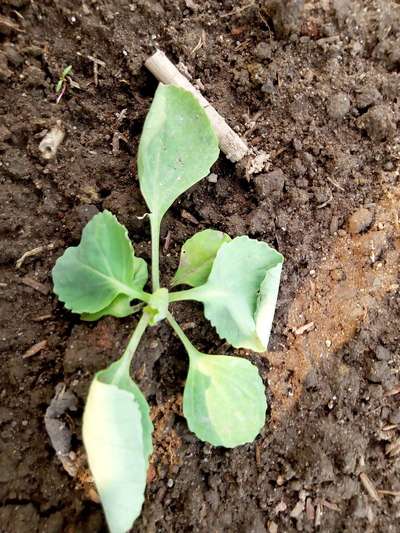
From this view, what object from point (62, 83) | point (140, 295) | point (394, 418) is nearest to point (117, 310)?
point (140, 295)

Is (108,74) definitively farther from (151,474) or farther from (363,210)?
(151,474)

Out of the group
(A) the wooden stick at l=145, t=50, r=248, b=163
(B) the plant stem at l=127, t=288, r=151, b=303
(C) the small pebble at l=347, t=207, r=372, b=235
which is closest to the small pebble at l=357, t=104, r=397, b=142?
(C) the small pebble at l=347, t=207, r=372, b=235

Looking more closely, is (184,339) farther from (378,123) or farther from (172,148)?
(378,123)

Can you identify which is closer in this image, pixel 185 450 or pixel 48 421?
pixel 48 421

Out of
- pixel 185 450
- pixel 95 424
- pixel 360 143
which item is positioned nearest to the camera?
pixel 95 424

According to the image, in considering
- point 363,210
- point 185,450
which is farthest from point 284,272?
point 185,450

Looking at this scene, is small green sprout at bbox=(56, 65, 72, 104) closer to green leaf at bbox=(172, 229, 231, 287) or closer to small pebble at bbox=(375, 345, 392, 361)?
green leaf at bbox=(172, 229, 231, 287)

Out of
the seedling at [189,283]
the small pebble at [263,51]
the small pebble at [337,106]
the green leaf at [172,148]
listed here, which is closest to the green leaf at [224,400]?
the seedling at [189,283]

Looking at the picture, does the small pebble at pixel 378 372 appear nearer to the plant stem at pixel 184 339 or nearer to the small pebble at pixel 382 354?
the small pebble at pixel 382 354
